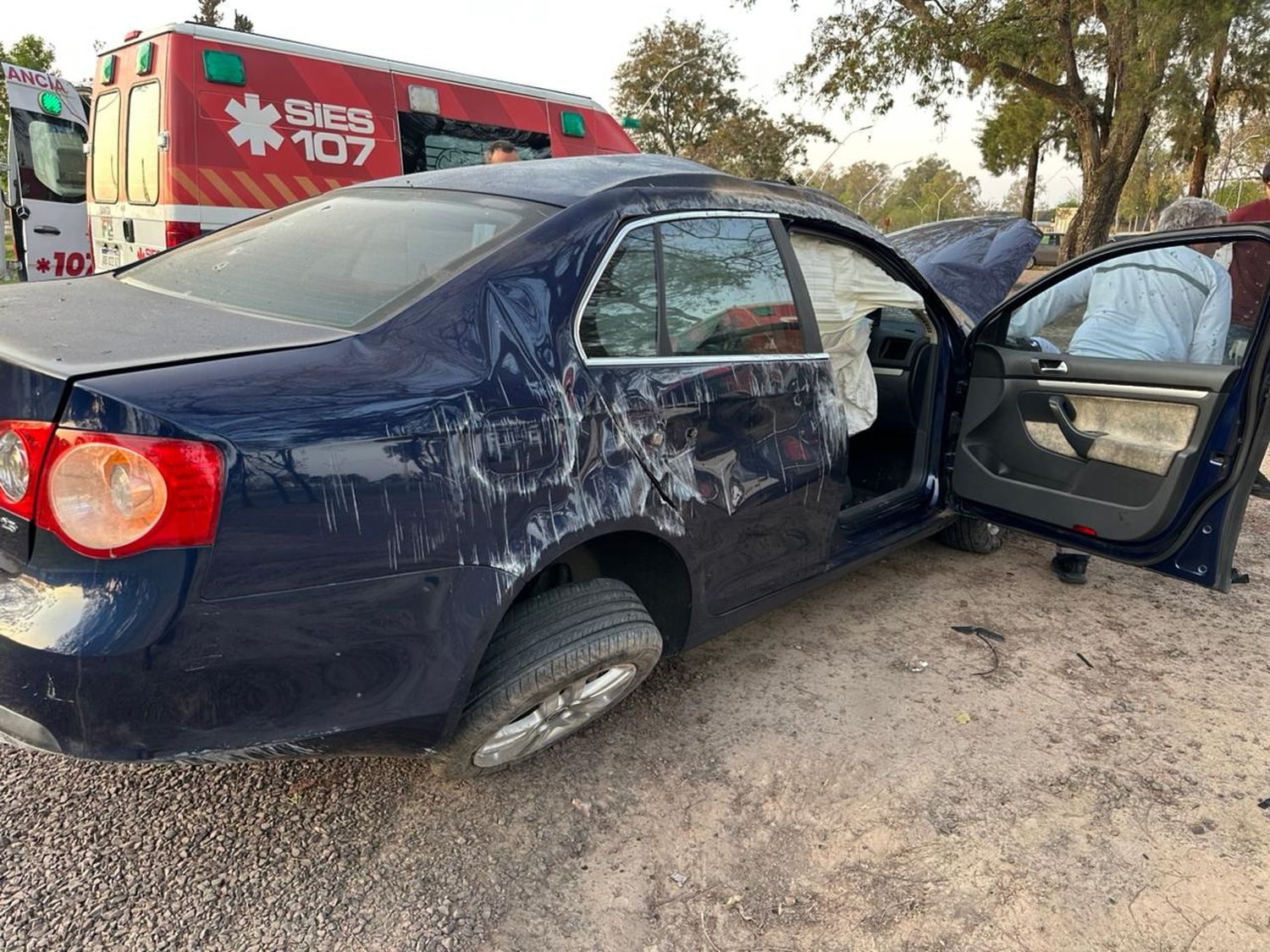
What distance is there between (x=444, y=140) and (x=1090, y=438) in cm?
578

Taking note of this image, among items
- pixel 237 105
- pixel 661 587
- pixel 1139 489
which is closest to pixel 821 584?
pixel 661 587

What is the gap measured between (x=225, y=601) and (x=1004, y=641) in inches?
109

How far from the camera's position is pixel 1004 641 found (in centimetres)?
325

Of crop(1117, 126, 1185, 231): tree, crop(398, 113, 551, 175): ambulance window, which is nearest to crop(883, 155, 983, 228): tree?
crop(1117, 126, 1185, 231): tree

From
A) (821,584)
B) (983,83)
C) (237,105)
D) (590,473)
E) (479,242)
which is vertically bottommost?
(821,584)

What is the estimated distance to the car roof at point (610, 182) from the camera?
7.71ft

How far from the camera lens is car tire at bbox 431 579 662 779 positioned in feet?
6.59

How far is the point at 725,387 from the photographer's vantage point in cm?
242

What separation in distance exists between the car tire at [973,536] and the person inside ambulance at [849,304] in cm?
97

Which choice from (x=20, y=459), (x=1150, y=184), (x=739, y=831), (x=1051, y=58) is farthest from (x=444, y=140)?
(x=1150, y=184)

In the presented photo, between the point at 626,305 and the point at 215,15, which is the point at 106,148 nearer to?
the point at 626,305

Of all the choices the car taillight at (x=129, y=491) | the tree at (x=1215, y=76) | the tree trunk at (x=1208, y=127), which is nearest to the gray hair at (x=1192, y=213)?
the car taillight at (x=129, y=491)

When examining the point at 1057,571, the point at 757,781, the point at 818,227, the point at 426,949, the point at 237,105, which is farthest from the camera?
the point at 237,105

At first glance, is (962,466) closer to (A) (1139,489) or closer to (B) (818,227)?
(A) (1139,489)
